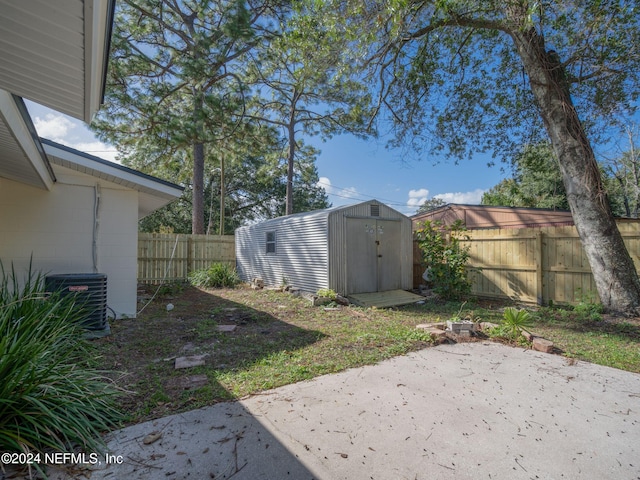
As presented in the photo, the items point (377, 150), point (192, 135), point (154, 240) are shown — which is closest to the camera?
point (377, 150)

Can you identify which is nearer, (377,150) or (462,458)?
(462,458)

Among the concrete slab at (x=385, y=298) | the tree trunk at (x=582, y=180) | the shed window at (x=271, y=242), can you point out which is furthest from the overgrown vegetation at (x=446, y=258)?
the shed window at (x=271, y=242)

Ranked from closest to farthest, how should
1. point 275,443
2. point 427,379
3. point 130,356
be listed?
1. point 275,443
2. point 427,379
3. point 130,356

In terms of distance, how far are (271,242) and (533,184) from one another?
16556mm

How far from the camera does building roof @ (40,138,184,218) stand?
14.8 ft

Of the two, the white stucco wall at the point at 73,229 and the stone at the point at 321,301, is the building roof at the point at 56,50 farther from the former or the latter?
the stone at the point at 321,301

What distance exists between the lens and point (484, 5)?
607cm

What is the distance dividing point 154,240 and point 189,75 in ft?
17.5

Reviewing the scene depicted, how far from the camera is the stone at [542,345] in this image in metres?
3.83

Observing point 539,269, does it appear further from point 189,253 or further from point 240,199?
point 240,199

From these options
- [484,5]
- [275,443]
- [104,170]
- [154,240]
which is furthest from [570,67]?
[154,240]

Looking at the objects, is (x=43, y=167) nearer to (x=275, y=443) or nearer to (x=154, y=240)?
(x=275, y=443)

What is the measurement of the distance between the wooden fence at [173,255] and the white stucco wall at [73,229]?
4987mm

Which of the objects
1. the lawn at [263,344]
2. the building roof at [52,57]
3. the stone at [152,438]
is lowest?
the lawn at [263,344]
